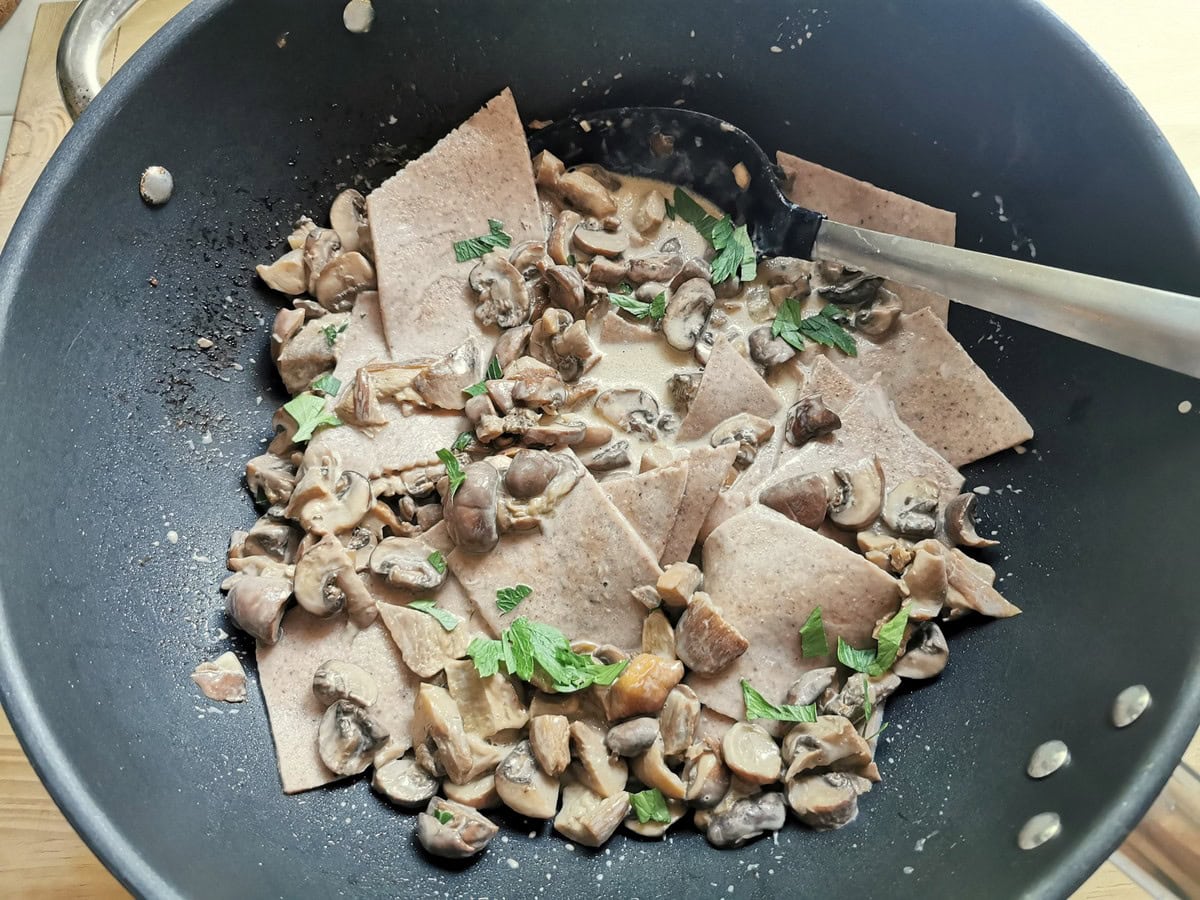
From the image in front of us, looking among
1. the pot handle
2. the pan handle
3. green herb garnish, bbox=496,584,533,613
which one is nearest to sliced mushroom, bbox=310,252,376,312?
the pot handle

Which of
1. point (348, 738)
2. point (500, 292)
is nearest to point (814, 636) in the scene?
point (348, 738)

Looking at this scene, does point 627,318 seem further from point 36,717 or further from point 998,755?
point 36,717

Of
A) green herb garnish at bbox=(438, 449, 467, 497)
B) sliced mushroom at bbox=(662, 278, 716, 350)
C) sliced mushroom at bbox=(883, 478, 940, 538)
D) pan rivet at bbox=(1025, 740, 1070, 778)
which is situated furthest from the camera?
sliced mushroom at bbox=(662, 278, 716, 350)

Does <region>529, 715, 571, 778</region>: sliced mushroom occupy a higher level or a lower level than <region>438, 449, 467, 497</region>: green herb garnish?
lower

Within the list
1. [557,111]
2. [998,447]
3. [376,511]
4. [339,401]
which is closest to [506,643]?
[376,511]

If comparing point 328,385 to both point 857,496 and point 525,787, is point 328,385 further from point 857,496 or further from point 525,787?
point 857,496

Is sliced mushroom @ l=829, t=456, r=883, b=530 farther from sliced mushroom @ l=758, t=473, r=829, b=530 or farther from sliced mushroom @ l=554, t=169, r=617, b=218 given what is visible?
sliced mushroom @ l=554, t=169, r=617, b=218

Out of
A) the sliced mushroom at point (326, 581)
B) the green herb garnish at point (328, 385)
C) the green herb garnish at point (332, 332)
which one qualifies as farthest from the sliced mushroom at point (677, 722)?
the green herb garnish at point (332, 332)
